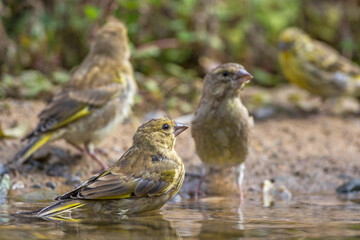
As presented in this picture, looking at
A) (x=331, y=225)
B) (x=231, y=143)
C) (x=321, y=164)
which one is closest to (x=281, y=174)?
(x=321, y=164)

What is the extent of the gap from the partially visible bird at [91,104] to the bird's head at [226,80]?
126 cm

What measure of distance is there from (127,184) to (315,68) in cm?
572

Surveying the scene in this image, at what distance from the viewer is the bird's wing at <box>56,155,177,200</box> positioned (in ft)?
14.2

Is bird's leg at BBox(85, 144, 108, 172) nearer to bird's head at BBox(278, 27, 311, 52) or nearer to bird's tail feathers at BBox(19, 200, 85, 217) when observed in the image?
bird's tail feathers at BBox(19, 200, 85, 217)

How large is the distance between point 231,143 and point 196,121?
0.42 metres

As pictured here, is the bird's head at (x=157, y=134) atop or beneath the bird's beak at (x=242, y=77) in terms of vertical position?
beneath

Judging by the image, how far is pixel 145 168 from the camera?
185 inches

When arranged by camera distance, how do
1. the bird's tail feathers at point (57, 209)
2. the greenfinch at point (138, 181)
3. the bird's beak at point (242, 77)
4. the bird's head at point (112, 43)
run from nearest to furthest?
the bird's tail feathers at point (57, 209), the greenfinch at point (138, 181), the bird's beak at point (242, 77), the bird's head at point (112, 43)

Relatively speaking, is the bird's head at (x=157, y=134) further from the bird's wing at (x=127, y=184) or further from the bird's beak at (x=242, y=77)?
the bird's beak at (x=242, y=77)

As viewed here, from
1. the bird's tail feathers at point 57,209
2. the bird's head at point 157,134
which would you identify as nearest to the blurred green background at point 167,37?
the bird's head at point 157,134

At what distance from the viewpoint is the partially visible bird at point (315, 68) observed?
9.32m

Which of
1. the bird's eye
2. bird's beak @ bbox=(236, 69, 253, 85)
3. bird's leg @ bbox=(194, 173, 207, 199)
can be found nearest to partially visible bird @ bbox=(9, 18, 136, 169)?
bird's leg @ bbox=(194, 173, 207, 199)

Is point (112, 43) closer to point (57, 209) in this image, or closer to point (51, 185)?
point (51, 185)

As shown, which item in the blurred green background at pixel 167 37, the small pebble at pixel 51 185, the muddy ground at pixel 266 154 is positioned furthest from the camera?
the blurred green background at pixel 167 37
